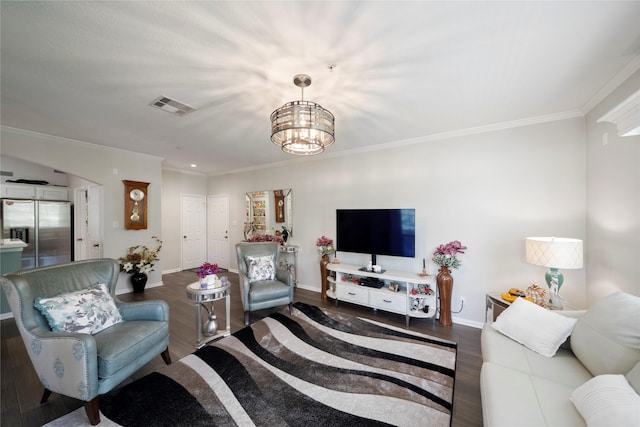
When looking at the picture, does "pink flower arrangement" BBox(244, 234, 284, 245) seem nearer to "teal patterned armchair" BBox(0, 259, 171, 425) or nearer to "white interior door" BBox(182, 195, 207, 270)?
"white interior door" BBox(182, 195, 207, 270)

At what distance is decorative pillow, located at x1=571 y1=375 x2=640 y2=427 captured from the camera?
0.93 meters

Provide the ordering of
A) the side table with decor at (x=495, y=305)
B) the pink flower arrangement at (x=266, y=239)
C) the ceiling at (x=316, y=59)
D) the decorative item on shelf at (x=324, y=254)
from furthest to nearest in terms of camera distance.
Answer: the pink flower arrangement at (x=266, y=239)
the decorative item on shelf at (x=324, y=254)
the side table with decor at (x=495, y=305)
the ceiling at (x=316, y=59)

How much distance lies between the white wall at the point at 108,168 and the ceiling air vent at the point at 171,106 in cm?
239

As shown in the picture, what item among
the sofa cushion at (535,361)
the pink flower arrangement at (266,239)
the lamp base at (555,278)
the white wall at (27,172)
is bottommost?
the sofa cushion at (535,361)

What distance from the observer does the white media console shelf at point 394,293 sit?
314 centimetres

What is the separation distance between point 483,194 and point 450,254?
0.90 meters

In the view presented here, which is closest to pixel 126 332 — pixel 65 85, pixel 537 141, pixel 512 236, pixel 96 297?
pixel 96 297

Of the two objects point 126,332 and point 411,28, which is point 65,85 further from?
point 411,28

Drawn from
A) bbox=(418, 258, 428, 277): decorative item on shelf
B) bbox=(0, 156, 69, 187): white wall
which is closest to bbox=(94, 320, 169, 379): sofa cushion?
bbox=(418, 258, 428, 277): decorative item on shelf

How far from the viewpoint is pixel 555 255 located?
212 cm

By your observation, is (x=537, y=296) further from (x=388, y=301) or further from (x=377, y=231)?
(x=377, y=231)

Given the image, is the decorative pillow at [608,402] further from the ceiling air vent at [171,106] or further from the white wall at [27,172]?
the white wall at [27,172]

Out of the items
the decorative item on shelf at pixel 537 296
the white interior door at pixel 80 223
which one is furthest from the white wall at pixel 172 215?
the decorative item on shelf at pixel 537 296

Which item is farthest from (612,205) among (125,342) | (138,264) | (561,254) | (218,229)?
(218,229)
